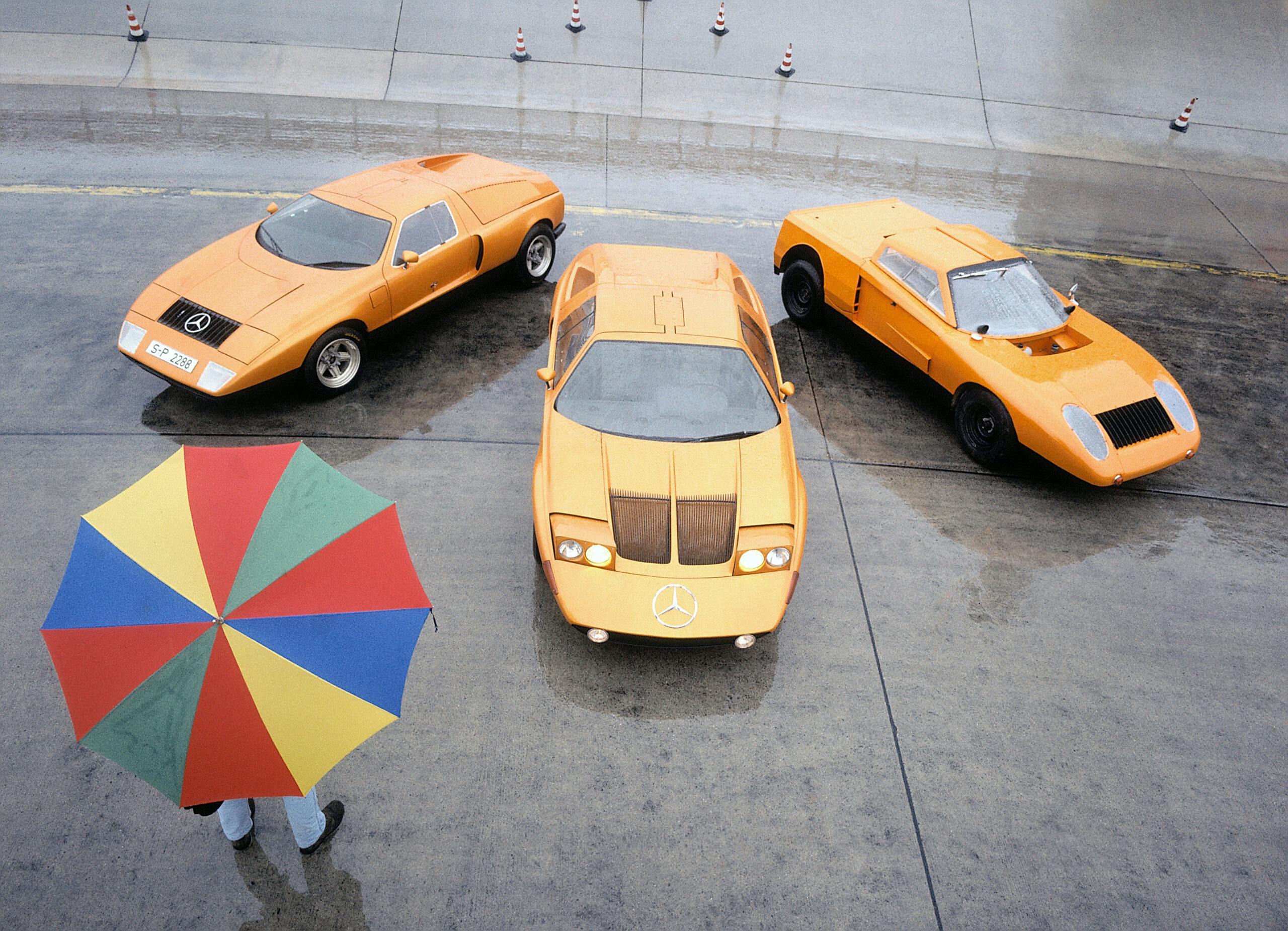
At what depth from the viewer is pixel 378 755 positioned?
4.05 metres

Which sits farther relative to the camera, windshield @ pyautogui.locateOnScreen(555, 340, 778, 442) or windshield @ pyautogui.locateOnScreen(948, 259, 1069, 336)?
windshield @ pyautogui.locateOnScreen(948, 259, 1069, 336)

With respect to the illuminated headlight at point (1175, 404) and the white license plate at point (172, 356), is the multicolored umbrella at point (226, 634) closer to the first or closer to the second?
the white license plate at point (172, 356)

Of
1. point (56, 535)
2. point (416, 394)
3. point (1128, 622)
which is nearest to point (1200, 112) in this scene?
point (1128, 622)

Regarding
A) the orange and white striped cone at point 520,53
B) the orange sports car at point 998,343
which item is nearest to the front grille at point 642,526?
the orange sports car at point 998,343

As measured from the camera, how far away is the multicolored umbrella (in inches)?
95.3

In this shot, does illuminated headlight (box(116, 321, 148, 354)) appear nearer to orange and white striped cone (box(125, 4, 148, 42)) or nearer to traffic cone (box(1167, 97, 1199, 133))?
orange and white striped cone (box(125, 4, 148, 42))

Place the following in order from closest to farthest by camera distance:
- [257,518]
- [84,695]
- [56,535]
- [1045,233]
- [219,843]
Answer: [84,695], [257,518], [219,843], [56,535], [1045,233]

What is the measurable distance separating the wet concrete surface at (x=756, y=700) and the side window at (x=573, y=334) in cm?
94

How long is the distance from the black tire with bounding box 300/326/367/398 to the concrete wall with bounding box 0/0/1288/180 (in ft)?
22.4

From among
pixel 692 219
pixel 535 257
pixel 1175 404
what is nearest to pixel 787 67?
pixel 692 219

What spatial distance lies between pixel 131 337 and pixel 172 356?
0.44 metres

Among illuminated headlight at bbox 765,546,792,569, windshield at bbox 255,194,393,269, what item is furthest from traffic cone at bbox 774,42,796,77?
illuminated headlight at bbox 765,546,792,569

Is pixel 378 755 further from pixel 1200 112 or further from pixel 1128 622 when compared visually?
pixel 1200 112

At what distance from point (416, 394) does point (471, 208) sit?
1.79 meters
